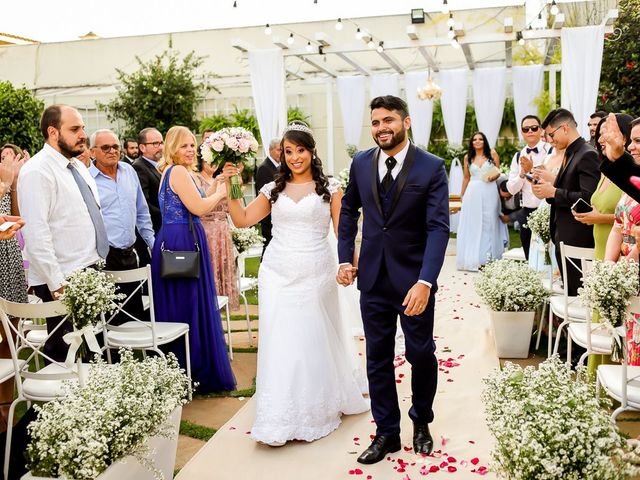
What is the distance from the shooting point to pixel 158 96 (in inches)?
656

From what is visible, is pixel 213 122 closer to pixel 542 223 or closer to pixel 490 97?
pixel 490 97

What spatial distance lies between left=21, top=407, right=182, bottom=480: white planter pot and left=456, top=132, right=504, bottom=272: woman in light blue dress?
270 inches

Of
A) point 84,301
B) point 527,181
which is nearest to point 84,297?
point 84,301

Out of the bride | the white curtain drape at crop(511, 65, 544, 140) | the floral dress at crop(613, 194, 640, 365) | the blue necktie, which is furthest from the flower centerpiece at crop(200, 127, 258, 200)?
the white curtain drape at crop(511, 65, 544, 140)

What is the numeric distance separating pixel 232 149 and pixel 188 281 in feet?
3.57

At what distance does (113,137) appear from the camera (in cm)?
486

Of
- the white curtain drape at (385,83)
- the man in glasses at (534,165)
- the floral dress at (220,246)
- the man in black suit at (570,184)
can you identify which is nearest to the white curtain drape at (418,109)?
the white curtain drape at (385,83)

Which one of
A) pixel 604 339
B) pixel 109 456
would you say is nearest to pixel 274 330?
pixel 109 456

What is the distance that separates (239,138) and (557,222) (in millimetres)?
2540

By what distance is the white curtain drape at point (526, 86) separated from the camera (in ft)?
45.3

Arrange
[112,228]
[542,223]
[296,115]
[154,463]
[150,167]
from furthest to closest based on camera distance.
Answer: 1. [296,115]
2. [150,167]
3. [542,223]
4. [112,228]
5. [154,463]

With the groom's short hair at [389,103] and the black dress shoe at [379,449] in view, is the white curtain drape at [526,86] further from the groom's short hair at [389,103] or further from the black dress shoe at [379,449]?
the black dress shoe at [379,449]

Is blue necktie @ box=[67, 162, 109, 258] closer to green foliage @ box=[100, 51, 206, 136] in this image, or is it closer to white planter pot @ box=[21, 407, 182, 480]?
white planter pot @ box=[21, 407, 182, 480]

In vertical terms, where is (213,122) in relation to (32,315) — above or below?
above
